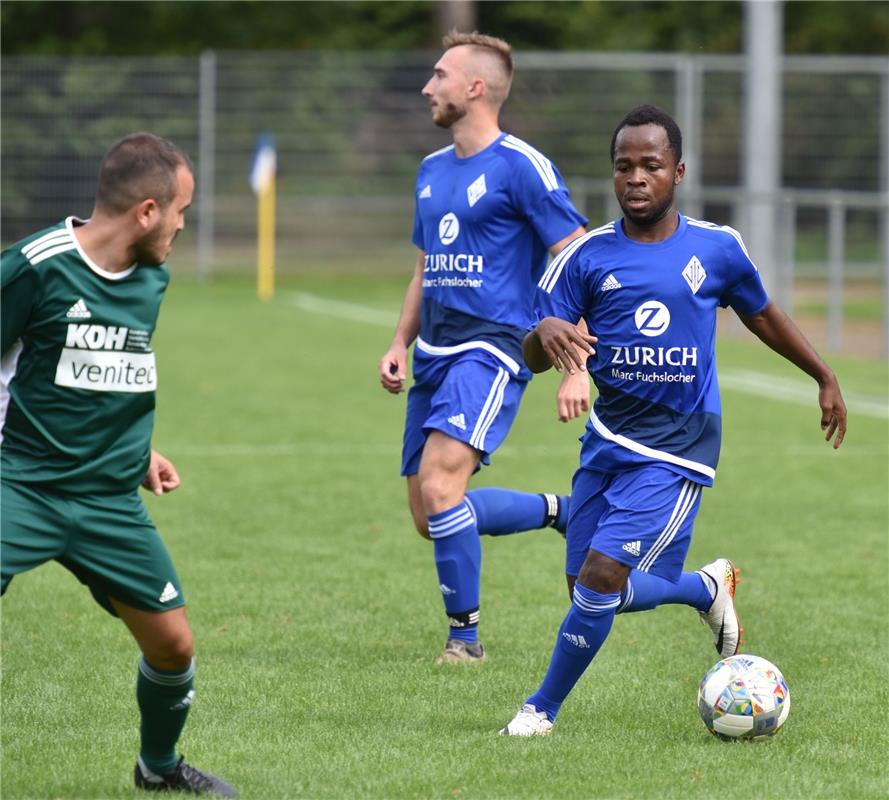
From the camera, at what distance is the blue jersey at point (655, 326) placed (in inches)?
210

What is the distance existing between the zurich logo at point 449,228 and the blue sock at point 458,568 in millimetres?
1047

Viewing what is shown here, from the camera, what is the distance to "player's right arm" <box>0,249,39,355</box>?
4.22 m

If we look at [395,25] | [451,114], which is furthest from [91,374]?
[395,25]

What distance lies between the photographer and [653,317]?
5.32m

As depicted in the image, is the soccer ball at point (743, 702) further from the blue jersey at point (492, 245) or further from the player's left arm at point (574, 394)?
the blue jersey at point (492, 245)

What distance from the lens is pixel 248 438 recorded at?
40.1 ft

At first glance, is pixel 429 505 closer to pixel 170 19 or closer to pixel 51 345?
pixel 51 345

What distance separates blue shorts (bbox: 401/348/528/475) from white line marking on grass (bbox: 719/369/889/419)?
7269 millimetres

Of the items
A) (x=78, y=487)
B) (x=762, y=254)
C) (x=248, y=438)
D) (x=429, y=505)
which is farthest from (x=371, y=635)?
(x=762, y=254)

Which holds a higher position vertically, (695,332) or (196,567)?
(695,332)

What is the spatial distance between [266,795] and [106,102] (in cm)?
2408

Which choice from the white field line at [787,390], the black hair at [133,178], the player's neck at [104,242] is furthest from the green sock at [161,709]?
the white field line at [787,390]

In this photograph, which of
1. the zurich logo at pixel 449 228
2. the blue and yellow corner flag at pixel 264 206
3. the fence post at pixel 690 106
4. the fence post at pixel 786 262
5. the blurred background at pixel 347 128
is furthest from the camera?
the blurred background at pixel 347 128

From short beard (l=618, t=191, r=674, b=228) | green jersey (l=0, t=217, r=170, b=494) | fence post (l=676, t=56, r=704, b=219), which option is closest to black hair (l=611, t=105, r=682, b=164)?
short beard (l=618, t=191, r=674, b=228)
